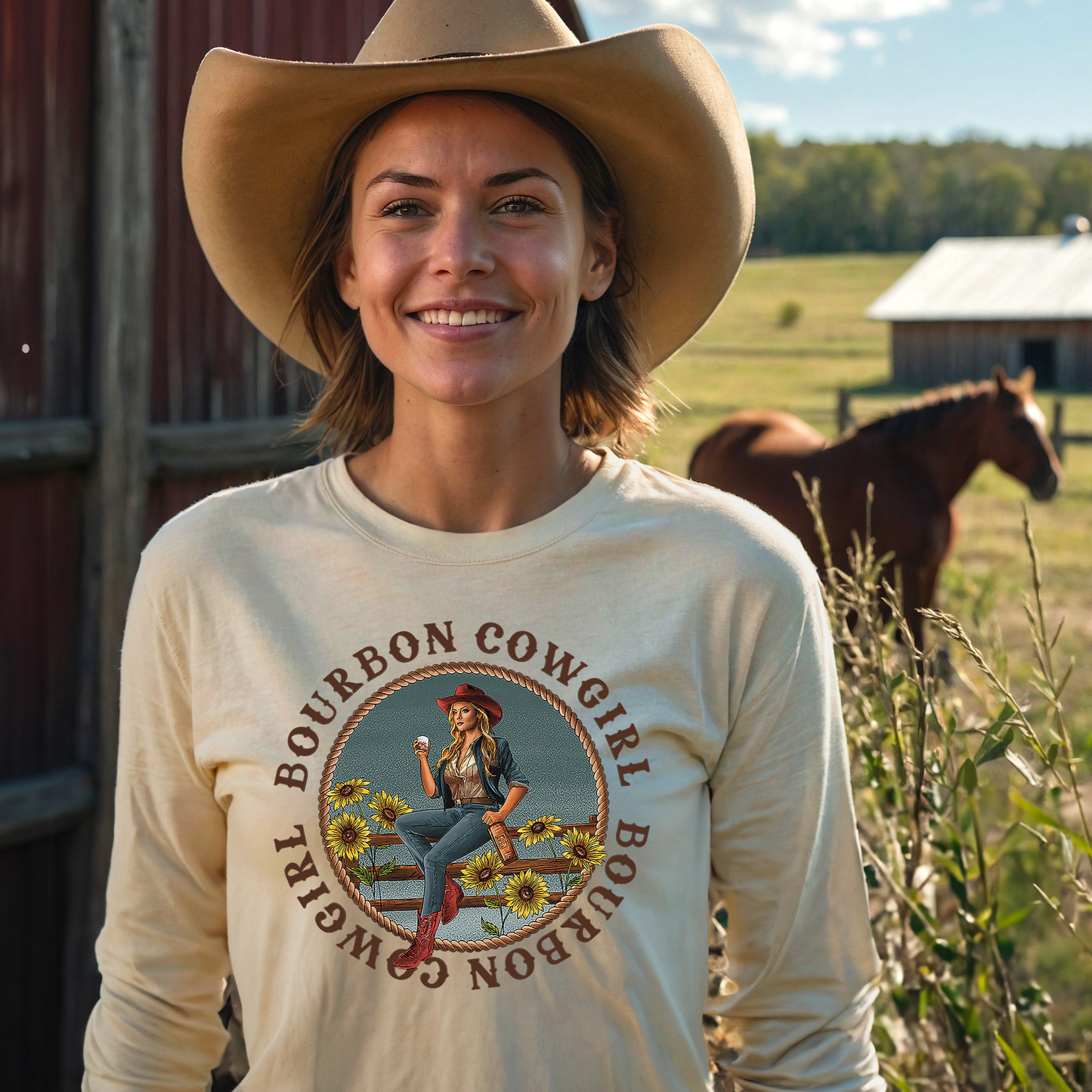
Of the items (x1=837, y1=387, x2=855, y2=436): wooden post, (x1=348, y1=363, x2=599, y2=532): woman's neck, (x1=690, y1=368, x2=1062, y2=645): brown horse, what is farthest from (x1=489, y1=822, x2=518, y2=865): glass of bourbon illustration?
(x1=837, y1=387, x2=855, y2=436): wooden post

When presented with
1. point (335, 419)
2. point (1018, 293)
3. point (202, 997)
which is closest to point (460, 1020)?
point (202, 997)

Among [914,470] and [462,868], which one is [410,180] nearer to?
[462,868]

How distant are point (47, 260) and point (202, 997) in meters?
2.19

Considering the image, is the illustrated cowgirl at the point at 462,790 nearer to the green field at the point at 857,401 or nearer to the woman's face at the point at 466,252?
the woman's face at the point at 466,252

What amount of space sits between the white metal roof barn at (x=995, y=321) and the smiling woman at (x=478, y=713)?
28.0 m

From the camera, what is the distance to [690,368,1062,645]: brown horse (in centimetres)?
596

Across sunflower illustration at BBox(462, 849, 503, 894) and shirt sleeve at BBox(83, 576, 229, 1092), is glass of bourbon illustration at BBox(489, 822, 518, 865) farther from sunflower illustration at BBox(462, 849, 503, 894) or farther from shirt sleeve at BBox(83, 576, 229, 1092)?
shirt sleeve at BBox(83, 576, 229, 1092)

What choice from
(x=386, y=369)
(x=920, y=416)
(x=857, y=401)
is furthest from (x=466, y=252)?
(x=857, y=401)

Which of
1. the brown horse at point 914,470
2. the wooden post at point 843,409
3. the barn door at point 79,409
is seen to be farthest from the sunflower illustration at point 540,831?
the wooden post at point 843,409

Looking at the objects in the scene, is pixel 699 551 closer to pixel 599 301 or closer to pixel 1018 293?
pixel 599 301

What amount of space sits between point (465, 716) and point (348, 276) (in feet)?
2.23

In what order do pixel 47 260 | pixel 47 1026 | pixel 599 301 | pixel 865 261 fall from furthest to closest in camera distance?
pixel 865 261, pixel 47 1026, pixel 47 260, pixel 599 301

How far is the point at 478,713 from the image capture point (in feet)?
4.37

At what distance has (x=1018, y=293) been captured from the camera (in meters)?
29.0
